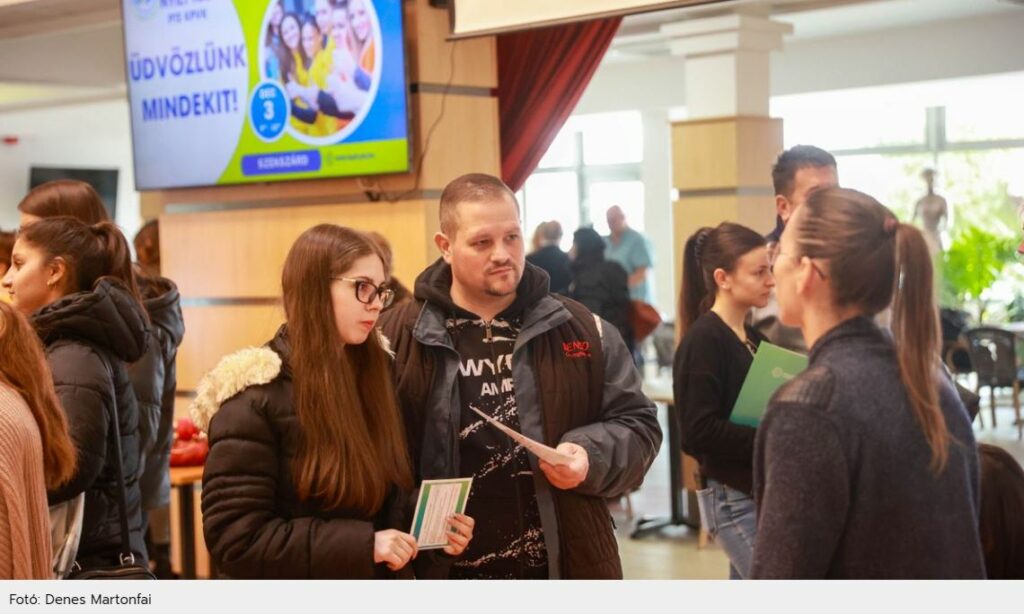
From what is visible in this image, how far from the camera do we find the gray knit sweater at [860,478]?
1618 millimetres

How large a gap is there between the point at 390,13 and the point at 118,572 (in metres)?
2.26

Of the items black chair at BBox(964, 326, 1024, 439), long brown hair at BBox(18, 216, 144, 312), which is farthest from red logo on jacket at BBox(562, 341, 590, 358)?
black chair at BBox(964, 326, 1024, 439)

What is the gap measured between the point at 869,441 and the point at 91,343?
183 centimetres

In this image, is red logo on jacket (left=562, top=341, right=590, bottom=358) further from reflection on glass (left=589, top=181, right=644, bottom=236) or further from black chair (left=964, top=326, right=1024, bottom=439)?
reflection on glass (left=589, top=181, right=644, bottom=236)

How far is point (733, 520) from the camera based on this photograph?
2.81 m

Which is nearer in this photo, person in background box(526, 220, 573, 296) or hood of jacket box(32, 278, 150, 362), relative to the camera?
hood of jacket box(32, 278, 150, 362)

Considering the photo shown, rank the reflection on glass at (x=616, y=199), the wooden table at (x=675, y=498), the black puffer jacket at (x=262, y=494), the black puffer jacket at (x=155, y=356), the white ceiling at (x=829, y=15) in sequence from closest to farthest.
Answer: the black puffer jacket at (x=262, y=494)
the black puffer jacket at (x=155, y=356)
the wooden table at (x=675, y=498)
the white ceiling at (x=829, y=15)
the reflection on glass at (x=616, y=199)

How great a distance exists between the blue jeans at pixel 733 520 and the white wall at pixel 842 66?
664 centimetres

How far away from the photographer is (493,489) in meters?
2.51

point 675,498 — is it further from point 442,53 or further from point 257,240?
point 442,53

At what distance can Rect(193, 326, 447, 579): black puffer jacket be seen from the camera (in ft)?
7.28

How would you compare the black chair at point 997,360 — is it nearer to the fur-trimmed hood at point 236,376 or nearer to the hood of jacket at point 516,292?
the hood of jacket at point 516,292

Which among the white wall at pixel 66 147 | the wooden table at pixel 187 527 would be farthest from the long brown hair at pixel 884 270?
the white wall at pixel 66 147

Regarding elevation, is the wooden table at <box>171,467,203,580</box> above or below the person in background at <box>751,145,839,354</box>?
below
